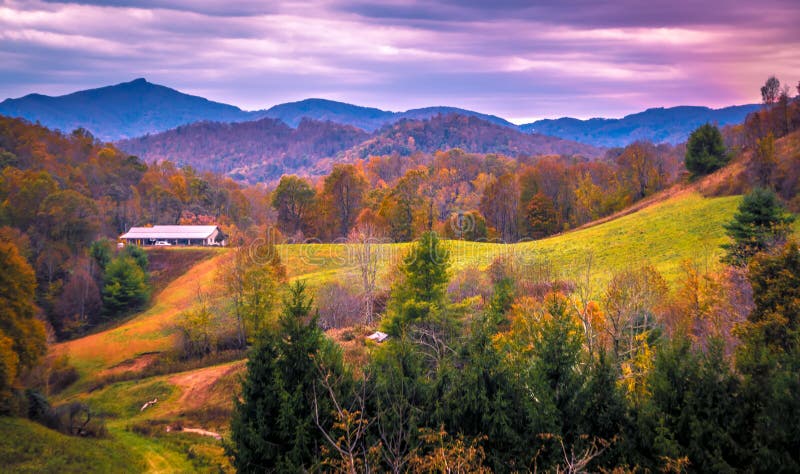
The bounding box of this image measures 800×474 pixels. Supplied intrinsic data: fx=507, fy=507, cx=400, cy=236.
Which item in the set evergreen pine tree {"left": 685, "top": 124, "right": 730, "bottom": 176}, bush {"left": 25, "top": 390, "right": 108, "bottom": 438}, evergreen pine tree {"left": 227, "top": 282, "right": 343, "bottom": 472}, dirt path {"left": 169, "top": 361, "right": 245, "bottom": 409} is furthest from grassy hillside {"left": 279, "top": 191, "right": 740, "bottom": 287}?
evergreen pine tree {"left": 227, "top": 282, "right": 343, "bottom": 472}

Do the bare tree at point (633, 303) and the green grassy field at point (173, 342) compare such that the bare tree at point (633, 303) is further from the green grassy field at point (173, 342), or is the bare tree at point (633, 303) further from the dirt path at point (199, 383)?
the dirt path at point (199, 383)

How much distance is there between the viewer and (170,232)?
71.3 m

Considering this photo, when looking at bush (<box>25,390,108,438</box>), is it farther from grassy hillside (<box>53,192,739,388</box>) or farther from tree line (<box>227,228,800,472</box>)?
tree line (<box>227,228,800,472</box>)

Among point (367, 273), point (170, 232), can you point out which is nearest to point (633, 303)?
point (367, 273)

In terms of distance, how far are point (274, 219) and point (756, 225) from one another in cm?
6675

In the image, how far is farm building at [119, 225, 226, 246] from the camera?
70.4 m

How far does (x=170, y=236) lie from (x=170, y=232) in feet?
4.25

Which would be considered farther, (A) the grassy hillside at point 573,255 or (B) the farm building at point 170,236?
(B) the farm building at point 170,236

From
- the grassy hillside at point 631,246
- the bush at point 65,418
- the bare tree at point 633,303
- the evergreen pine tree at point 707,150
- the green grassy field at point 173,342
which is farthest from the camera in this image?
the evergreen pine tree at point 707,150

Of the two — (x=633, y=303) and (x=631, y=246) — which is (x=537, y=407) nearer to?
(x=633, y=303)

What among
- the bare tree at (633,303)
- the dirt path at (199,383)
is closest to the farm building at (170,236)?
the dirt path at (199,383)

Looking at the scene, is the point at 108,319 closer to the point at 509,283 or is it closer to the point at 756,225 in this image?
the point at 509,283

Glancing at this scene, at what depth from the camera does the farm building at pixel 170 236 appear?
231ft

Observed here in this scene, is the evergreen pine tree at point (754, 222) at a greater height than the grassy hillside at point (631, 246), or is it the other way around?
the evergreen pine tree at point (754, 222)
